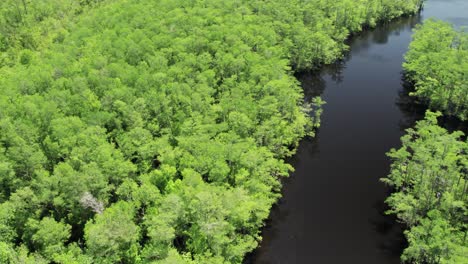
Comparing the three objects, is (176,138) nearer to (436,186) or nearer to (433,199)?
(433,199)

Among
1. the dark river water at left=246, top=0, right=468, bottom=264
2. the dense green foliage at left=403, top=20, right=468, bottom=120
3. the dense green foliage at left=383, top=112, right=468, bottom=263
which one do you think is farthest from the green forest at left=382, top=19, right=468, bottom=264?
the dark river water at left=246, top=0, right=468, bottom=264

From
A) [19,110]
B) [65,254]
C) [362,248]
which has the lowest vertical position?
[362,248]

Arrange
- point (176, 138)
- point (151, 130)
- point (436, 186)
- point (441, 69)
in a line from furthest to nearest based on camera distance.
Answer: point (441, 69) < point (151, 130) < point (176, 138) < point (436, 186)

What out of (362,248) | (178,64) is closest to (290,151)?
(362,248)

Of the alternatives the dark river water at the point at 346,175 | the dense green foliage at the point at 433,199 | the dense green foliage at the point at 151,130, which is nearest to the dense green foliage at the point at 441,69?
the dark river water at the point at 346,175

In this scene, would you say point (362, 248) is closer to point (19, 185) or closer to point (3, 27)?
point (19, 185)

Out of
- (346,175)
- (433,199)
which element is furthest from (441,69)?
(433,199)
